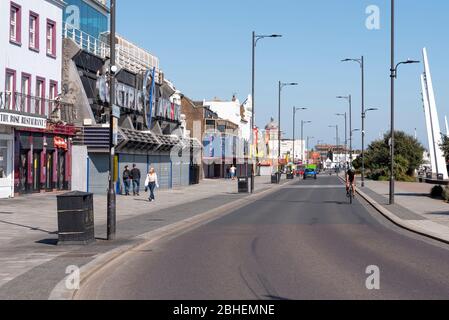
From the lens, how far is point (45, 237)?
1830 cm

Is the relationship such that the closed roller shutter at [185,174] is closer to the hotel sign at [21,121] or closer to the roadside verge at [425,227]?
the hotel sign at [21,121]

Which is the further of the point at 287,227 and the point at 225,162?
the point at 225,162

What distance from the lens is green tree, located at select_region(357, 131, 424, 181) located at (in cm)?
8688

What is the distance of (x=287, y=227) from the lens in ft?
72.4

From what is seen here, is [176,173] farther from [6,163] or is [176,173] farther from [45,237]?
[45,237]

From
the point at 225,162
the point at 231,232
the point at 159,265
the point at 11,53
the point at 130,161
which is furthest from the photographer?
the point at 225,162

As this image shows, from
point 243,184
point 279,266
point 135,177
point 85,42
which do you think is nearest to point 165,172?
point 243,184

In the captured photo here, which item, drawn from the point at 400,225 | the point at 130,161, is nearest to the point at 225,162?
the point at 130,161

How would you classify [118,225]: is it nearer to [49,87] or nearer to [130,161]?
[49,87]

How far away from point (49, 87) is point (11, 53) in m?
4.78

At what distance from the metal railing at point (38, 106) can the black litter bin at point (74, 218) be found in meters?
14.7

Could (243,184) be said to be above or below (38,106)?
below

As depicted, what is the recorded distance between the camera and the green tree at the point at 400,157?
3420 inches

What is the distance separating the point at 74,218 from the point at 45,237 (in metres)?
2.52
